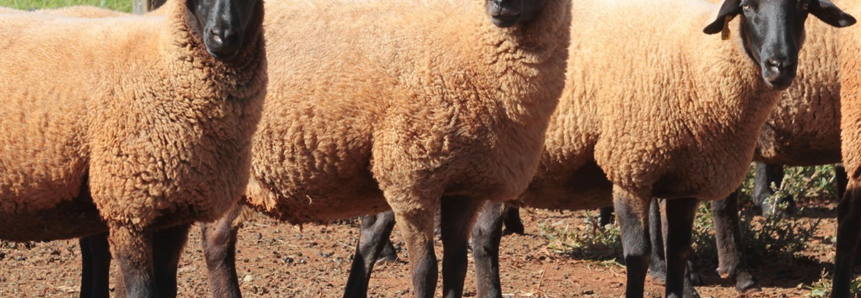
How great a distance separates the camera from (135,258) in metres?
5.43

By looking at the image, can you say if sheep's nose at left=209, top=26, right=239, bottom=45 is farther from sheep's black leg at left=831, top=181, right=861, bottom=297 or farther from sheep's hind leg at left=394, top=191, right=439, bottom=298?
sheep's black leg at left=831, top=181, right=861, bottom=297

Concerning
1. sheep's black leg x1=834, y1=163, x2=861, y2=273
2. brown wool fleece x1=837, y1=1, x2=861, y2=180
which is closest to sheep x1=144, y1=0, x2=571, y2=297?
brown wool fleece x1=837, y1=1, x2=861, y2=180

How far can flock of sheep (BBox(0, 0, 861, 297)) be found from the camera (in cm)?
545

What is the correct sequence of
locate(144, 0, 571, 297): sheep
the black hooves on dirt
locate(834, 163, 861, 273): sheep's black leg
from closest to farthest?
locate(144, 0, 571, 297): sheep → the black hooves on dirt → locate(834, 163, 861, 273): sheep's black leg

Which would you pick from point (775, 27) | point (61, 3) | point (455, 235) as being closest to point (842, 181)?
point (775, 27)

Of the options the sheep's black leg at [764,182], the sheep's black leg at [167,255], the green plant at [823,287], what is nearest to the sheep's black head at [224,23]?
the sheep's black leg at [167,255]

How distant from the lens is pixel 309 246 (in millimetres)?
9578

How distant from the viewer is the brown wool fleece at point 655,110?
6988 mm

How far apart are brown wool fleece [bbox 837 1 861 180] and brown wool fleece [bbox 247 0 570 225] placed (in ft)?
7.67

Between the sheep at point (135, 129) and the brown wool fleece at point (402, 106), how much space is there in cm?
90

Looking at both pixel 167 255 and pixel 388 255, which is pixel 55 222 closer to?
pixel 167 255

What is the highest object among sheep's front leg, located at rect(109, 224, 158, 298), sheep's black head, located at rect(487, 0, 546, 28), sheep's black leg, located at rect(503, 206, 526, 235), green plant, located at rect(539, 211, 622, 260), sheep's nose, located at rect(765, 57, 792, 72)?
sheep's black head, located at rect(487, 0, 546, 28)

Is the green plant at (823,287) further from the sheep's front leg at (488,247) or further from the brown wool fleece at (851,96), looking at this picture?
the sheep's front leg at (488,247)

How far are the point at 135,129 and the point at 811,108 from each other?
484cm
